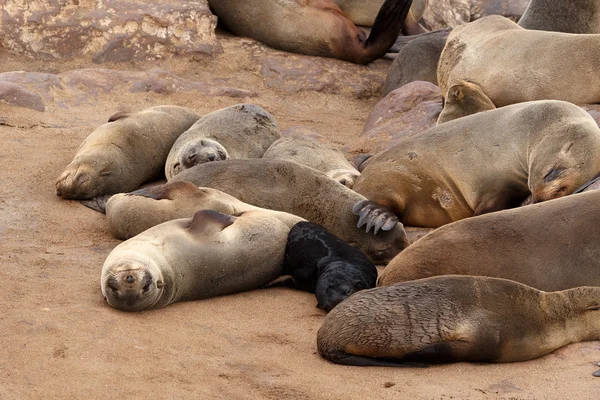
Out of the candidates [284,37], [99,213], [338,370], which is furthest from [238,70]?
[338,370]

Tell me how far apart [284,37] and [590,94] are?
14.5 feet

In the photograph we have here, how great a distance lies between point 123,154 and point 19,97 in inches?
68.7

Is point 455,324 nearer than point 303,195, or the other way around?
point 455,324

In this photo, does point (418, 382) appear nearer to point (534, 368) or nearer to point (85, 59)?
point (534, 368)

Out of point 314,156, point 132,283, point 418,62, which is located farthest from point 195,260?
point 418,62

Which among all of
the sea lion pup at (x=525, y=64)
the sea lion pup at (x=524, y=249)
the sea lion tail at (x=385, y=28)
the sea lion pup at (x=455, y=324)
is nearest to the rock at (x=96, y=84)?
the sea lion tail at (x=385, y=28)

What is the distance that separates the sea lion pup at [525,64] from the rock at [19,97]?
3250 mm

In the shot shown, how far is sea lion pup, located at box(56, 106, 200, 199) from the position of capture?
23.3 feet

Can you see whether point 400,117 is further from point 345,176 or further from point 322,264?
point 322,264

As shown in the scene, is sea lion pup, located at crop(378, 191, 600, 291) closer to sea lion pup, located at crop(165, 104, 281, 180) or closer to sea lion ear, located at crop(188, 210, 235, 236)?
sea lion ear, located at crop(188, 210, 235, 236)

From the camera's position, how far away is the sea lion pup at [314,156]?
714 cm

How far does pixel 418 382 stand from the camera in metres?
4.01

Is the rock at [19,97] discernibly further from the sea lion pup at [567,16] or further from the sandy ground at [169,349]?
the sea lion pup at [567,16]

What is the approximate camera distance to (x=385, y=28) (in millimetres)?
11086
